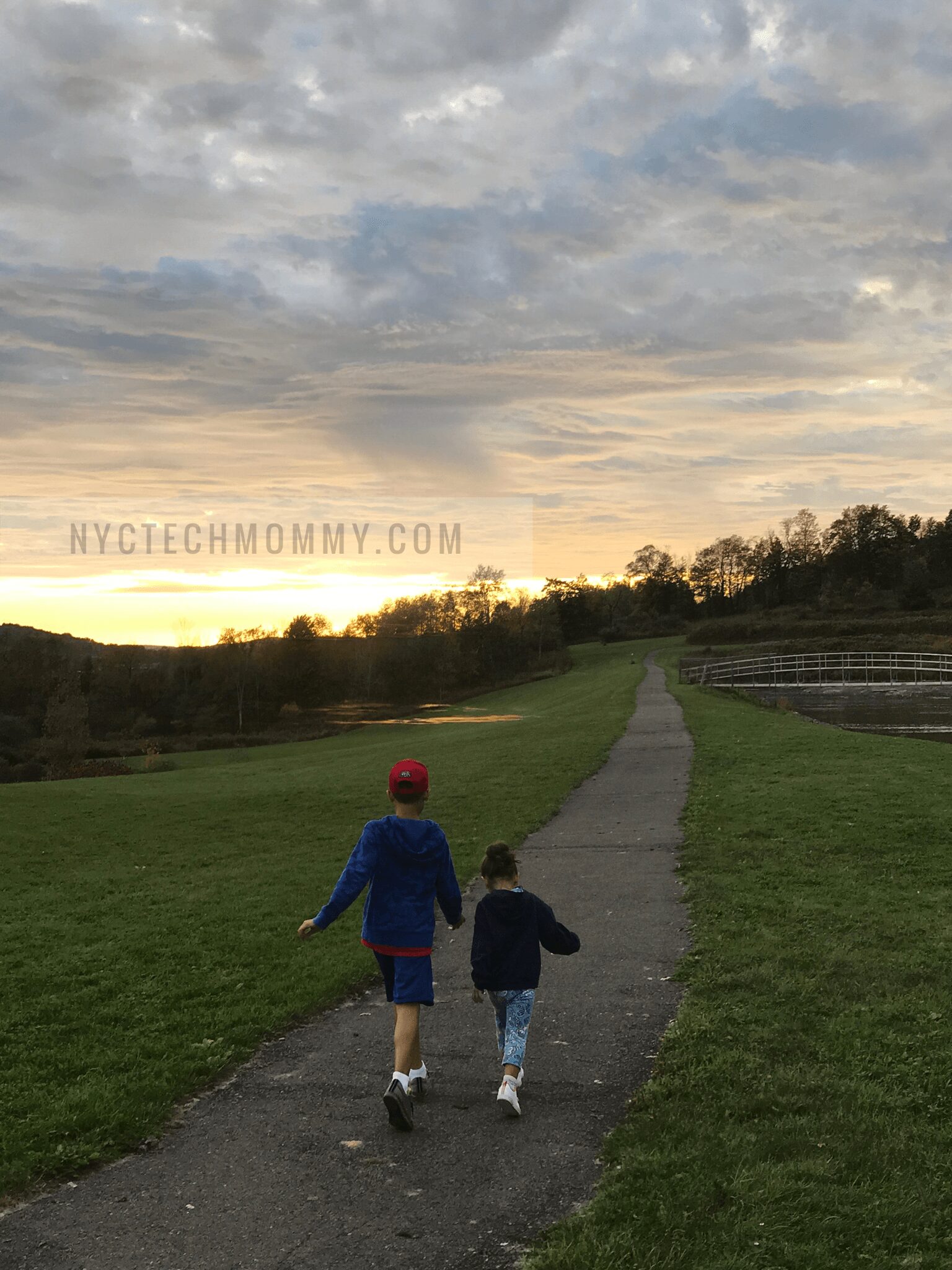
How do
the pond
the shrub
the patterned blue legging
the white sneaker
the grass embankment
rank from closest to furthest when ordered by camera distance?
the grass embankment → the white sneaker → the patterned blue legging → the pond → the shrub

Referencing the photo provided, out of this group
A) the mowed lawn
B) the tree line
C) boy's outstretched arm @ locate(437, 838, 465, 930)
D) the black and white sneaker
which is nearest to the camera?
the black and white sneaker

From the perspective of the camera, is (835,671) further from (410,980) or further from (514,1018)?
(410,980)

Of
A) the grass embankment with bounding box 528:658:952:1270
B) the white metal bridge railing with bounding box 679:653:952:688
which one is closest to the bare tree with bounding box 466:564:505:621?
the white metal bridge railing with bounding box 679:653:952:688

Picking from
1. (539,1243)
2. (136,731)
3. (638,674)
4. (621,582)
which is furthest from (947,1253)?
(621,582)

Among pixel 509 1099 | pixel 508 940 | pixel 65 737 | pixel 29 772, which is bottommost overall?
pixel 29 772

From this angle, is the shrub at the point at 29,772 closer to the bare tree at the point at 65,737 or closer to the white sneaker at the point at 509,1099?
the bare tree at the point at 65,737

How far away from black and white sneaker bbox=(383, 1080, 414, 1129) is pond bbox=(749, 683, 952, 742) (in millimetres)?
29610

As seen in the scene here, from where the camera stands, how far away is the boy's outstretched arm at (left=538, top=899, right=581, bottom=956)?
627 cm

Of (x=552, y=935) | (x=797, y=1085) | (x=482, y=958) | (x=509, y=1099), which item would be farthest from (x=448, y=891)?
(x=797, y=1085)

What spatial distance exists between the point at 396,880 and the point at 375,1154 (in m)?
1.53

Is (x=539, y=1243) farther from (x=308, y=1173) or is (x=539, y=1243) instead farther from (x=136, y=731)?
(x=136, y=731)

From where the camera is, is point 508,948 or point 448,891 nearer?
point 508,948

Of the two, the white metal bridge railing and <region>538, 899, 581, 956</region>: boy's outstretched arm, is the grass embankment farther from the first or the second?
the white metal bridge railing

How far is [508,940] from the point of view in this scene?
20.1ft
